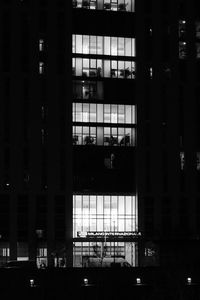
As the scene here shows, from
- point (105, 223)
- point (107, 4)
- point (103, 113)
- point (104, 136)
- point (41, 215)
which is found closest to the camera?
point (41, 215)

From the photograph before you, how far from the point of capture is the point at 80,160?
86.3 m

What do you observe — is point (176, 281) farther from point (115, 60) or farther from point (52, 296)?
point (115, 60)

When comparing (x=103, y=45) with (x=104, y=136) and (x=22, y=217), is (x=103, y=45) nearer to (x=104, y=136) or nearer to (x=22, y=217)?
(x=104, y=136)

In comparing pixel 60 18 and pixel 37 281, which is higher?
pixel 60 18

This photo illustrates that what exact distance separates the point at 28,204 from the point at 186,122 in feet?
A: 70.7

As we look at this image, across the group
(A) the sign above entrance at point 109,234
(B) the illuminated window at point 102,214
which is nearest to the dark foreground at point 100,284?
(A) the sign above entrance at point 109,234

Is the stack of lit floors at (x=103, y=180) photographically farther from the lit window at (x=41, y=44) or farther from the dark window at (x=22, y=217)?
the lit window at (x=41, y=44)

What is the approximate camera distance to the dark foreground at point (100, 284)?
68938 mm

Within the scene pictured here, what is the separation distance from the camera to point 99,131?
8756cm

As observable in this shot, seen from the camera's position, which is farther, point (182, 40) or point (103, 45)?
point (182, 40)

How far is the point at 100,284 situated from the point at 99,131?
883 inches

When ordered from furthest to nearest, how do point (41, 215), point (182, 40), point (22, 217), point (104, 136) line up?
1. point (182, 40)
2. point (104, 136)
3. point (41, 215)
4. point (22, 217)

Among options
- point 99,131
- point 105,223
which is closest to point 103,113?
point 99,131

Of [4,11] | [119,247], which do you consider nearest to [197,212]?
[119,247]
